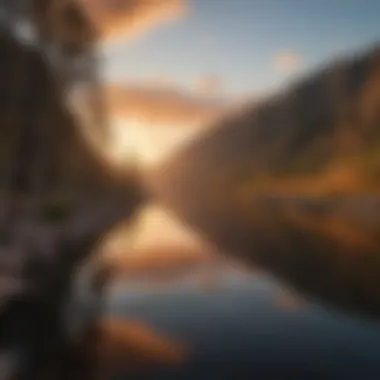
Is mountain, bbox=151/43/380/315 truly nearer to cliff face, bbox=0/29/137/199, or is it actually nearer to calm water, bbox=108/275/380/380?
calm water, bbox=108/275/380/380

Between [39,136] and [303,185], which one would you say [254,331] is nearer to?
[303,185]

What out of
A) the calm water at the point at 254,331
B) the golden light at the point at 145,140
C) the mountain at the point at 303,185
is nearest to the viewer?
the calm water at the point at 254,331

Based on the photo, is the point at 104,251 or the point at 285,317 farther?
the point at 104,251

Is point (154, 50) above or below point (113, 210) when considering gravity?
above

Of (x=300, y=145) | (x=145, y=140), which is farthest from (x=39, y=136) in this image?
(x=300, y=145)

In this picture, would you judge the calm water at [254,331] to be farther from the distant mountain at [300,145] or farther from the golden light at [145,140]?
the golden light at [145,140]

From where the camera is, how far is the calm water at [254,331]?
3.16 metres

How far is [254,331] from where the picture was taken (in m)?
3.26

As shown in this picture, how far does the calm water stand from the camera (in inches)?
124

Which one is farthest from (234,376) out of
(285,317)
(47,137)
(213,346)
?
(47,137)

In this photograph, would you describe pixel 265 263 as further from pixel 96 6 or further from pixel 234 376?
pixel 96 6

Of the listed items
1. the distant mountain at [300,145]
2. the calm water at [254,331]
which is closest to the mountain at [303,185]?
the distant mountain at [300,145]

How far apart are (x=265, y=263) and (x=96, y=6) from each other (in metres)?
1.84

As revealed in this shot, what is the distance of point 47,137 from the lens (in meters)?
3.74
